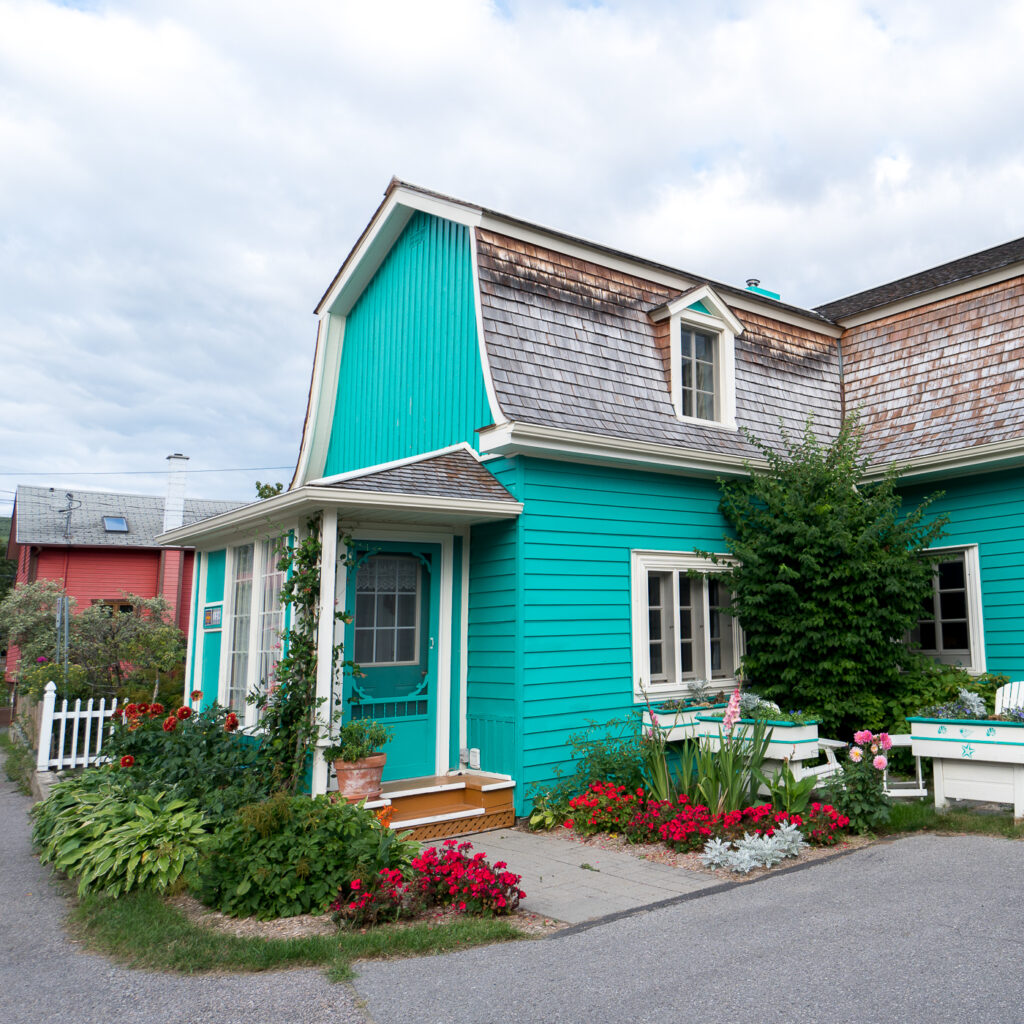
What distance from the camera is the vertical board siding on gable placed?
755cm

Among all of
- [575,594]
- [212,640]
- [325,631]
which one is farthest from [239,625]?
[575,594]

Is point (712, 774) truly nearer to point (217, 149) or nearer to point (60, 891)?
point (60, 891)

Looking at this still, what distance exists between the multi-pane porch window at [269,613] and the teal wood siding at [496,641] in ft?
5.94

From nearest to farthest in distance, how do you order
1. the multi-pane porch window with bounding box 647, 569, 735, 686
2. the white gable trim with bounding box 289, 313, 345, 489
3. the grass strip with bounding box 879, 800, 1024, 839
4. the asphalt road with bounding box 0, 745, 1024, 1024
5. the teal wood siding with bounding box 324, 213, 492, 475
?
1. the asphalt road with bounding box 0, 745, 1024, 1024
2. the grass strip with bounding box 879, 800, 1024, 839
3. the multi-pane porch window with bounding box 647, 569, 735, 686
4. the teal wood siding with bounding box 324, 213, 492, 475
5. the white gable trim with bounding box 289, 313, 345, 489

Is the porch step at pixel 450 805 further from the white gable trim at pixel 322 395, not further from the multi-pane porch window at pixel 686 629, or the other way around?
the white gable trim at pixel 322 395

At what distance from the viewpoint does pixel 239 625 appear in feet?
30.7

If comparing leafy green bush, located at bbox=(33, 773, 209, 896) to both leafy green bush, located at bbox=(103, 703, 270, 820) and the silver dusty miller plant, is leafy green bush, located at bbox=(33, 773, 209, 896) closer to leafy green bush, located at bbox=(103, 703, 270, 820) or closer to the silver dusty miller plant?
leafy green bush, located at bbox=(103, 703, 270, 820)

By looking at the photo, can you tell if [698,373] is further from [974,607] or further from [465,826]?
[465,826]

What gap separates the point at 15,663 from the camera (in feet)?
71.2

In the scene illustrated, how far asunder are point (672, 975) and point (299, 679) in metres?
3.99

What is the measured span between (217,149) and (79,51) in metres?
1.78

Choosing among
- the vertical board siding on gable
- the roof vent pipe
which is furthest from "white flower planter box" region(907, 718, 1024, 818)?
the roof vent pipe

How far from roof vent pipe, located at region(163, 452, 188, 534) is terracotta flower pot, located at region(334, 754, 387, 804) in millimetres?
17211

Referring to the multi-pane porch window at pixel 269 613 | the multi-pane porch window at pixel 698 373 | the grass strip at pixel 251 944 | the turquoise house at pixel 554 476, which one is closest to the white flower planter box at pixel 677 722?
the turquoise house at pixel 554 476
